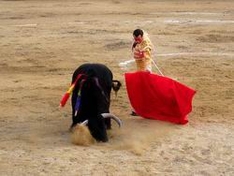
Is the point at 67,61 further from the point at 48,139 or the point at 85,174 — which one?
the point at 85,174

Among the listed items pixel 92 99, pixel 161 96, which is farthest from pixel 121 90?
pixel 92 99

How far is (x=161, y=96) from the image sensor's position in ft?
29.9

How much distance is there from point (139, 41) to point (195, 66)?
3.95m

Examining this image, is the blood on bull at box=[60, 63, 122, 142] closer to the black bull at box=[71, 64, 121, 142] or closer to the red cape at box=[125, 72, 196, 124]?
the black bull at box=[71, 64, 121, 142]

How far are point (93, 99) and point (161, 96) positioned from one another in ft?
4.29

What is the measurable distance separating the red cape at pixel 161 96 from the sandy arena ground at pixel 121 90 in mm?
186

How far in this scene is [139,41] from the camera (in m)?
9.59

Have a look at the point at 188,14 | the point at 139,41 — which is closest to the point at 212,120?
the point at 139,41

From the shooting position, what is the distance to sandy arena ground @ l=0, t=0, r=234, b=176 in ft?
24.6

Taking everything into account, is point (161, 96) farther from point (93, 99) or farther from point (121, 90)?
point (121, 90)

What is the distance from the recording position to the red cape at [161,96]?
9.05 metres

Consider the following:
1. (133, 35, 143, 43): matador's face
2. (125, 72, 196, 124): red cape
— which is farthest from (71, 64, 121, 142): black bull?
(133, 35, 143, 43): matador's face

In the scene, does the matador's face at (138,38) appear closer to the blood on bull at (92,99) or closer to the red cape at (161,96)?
the red cape at (161,96)

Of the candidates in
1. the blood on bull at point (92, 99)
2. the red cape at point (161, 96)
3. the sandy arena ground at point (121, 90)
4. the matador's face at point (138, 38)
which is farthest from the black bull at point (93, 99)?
the matador's face at point (138, 38)
